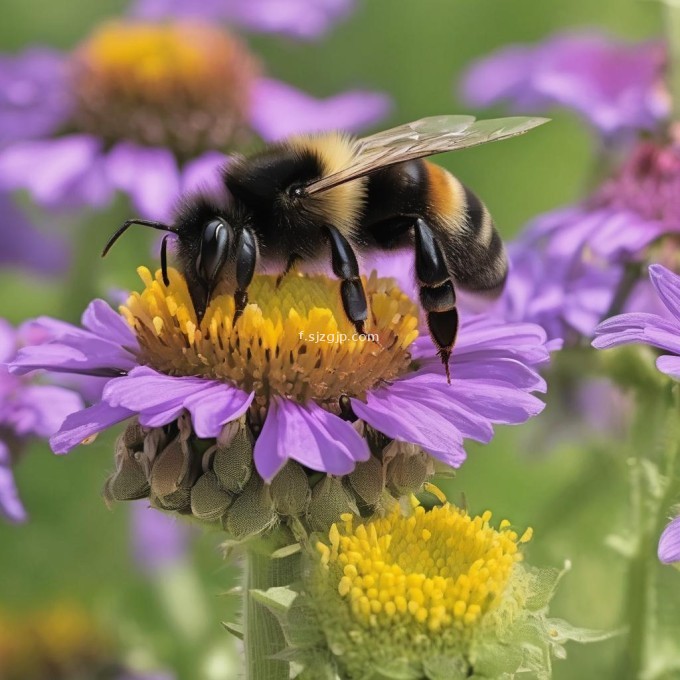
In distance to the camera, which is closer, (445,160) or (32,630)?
(32,630)

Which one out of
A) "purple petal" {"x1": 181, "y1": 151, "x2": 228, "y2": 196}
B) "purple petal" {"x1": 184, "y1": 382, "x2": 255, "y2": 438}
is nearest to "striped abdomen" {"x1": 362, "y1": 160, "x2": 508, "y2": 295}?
"purple petal" {"x1": 184, "y1": 382, "x2": 255, "y2": 438}

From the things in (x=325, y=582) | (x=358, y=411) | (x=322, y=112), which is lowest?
(x=322, y=112)

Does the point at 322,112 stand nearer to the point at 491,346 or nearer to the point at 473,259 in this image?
the point at 473,259

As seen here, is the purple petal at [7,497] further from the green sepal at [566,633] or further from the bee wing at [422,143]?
→ the green sepal at [566,633]

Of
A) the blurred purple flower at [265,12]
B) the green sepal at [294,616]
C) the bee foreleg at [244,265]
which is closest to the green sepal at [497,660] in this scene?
the green sepal at [294,616]

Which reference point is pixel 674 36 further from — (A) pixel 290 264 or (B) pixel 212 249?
(B) pixel 212 249

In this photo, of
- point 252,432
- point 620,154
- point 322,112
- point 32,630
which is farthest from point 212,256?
point 322,112
